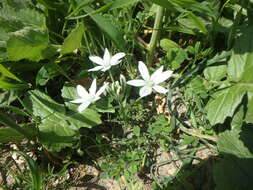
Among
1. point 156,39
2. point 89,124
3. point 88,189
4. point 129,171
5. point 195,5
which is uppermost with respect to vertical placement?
point 195,5

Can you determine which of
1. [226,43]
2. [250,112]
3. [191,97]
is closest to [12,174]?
[191,97]

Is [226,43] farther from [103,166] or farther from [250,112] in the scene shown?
[103,166]

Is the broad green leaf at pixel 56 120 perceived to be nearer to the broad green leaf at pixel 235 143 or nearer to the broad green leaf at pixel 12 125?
the broad green leaf at pixel 12 125

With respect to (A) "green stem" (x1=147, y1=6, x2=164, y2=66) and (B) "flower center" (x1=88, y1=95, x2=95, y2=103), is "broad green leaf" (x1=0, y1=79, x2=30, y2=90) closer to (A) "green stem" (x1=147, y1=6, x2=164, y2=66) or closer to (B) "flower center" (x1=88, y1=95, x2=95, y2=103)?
(B) "flower center" (x1=88, y1=95, x2=95, y2=103)

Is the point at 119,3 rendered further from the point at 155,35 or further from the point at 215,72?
the point at 215,72

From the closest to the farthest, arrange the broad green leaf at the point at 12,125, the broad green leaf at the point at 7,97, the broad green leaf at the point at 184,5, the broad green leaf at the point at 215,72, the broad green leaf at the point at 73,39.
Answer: the broad green leaf at the point at 12,125, the broad green leaf at the point at 184,5, the broad green leaf at the point at 73,39, the broad green leaf at the point at 215,72, the broad green leaf at the point at 7,97

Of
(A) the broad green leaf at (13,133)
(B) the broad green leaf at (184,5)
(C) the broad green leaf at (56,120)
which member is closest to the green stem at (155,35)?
(B) the broad green leaf at (184,5)
